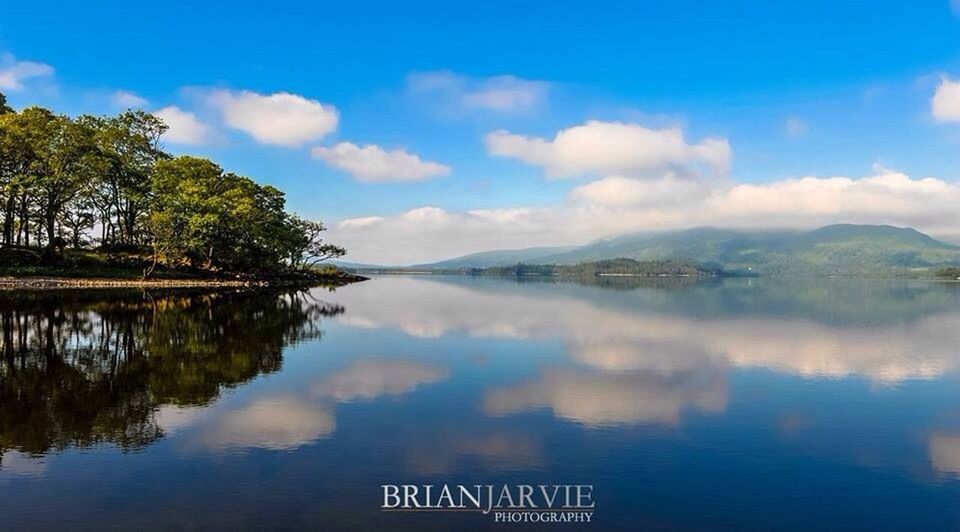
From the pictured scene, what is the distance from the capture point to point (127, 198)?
84812 mm

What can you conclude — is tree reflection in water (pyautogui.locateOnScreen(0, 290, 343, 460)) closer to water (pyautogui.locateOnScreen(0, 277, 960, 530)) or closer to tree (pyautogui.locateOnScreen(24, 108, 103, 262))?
water (pyautogui.locateOnScreen(0, 277, 960, 530))

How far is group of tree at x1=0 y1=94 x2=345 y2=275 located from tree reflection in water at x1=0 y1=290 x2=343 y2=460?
27636 millimetres

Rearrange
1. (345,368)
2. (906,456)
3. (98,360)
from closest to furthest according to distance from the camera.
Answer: (906,456), (98,360), (345,368)

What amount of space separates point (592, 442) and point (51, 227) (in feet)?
278

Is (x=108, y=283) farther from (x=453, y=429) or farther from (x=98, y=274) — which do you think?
(x=453, y=429)

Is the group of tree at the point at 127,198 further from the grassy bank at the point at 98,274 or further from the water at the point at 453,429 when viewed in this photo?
the water at the point at 453,429

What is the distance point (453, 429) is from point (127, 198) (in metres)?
88.4

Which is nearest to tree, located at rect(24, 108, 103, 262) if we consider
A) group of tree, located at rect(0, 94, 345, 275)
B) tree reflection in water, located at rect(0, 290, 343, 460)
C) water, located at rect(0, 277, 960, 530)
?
group of tree, located at rect(0, 94, 345, 275)

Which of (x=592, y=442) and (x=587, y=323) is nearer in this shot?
(x=592, y=442)

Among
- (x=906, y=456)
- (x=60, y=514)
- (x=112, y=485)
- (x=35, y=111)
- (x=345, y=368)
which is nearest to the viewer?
(x=60, y=514)

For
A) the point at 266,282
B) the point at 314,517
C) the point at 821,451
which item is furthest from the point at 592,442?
the point at 266,282

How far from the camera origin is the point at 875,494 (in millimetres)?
12672

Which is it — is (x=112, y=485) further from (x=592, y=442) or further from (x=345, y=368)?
(x=345, y=368)

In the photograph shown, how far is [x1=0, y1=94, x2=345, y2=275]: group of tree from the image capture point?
227ft
